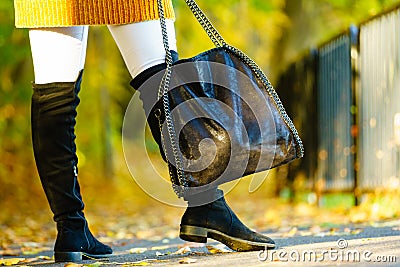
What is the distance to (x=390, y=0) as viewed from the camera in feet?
39.7

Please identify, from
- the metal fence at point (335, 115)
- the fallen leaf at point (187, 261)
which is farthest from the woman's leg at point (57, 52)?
the metal fence at point (335, 115)

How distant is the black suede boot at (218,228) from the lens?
10.3 ft

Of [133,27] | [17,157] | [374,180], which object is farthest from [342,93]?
[17,157]

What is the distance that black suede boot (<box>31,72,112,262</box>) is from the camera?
326 centimetres

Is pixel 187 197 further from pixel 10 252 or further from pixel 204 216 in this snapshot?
pixel 10 252

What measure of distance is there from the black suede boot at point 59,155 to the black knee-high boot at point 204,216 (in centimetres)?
32

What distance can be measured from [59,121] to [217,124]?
665 millimetres

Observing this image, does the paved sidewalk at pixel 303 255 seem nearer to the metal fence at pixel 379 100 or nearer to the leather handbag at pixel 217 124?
the leather handbag at pixel 217 124

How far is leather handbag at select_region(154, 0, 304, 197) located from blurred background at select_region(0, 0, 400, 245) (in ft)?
2.28

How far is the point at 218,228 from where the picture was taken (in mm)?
3152

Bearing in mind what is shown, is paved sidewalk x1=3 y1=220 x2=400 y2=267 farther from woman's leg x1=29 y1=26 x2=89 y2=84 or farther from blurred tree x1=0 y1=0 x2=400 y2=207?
blurred tree x1=0 y1=0 x2=400 y2=207

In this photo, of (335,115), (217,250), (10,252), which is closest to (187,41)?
(335,115)

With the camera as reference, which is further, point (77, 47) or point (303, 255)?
point (77, 47)

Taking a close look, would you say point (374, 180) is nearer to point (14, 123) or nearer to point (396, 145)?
point (396, 145)
